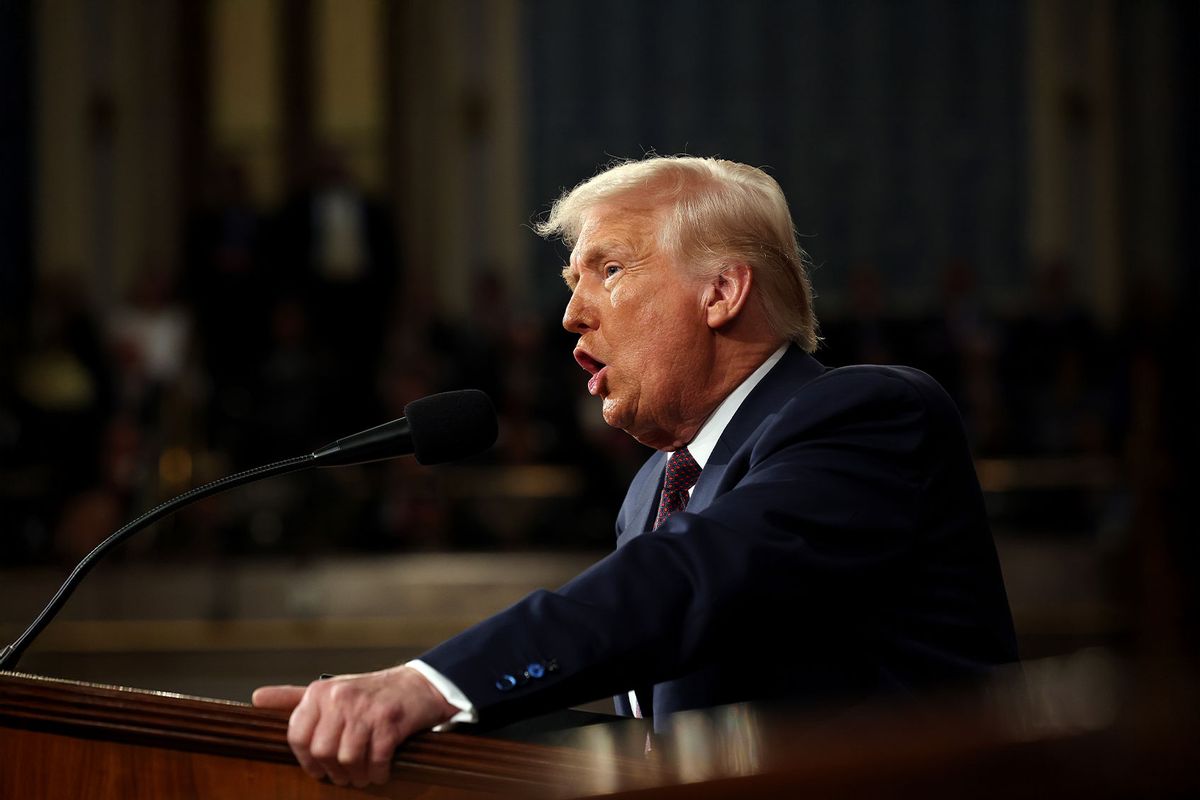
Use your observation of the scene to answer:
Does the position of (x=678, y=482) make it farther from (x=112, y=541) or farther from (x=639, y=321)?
(x=112, y=541)

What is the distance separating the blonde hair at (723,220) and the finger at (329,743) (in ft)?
2.61

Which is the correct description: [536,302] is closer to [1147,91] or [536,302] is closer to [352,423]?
[352,423]

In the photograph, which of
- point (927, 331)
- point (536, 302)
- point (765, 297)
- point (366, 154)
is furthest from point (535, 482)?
point (765, 297)

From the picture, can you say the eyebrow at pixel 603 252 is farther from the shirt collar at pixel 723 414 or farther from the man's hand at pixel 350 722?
the man's hand at pixel 350 722

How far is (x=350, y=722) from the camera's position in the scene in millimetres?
1049

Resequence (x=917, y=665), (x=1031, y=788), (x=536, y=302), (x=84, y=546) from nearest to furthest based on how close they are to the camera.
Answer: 1. (x=1031, y=788)
2. (x=917, y=665)
3. (x=84, y=546)
4. (x=536, y=302)

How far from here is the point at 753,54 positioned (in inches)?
396

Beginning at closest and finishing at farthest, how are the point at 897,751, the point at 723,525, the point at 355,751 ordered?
the point at 897,751 < the point at 355,751 < the point at 723,525

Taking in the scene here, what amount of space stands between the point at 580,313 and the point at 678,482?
0.79 feet

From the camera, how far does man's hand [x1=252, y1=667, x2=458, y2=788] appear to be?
1.05 m

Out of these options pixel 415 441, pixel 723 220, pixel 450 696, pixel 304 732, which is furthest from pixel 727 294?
pixel 304 732

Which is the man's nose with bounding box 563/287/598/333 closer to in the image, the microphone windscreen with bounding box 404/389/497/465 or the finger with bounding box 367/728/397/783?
the microphone windscreen with bounding box 404/389/497/465

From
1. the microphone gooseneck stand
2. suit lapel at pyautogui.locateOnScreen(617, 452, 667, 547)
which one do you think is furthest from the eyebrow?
the microphone gooseneck stand

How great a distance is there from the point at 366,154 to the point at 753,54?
111 inches
